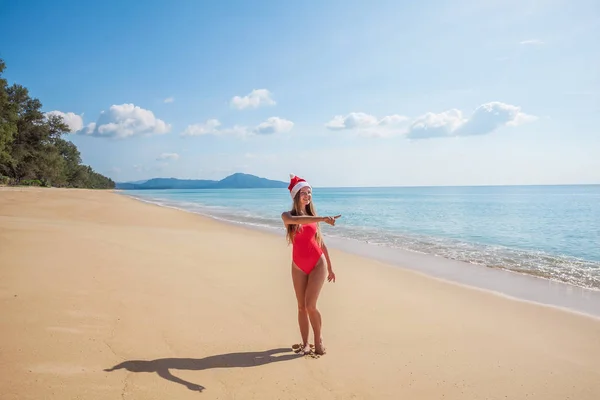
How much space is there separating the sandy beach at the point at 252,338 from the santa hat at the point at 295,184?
1932mm

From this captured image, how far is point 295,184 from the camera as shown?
410cm

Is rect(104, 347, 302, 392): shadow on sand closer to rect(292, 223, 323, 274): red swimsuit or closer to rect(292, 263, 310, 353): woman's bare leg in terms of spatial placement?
rect(292, 263, 310, 353): woman's bare leg

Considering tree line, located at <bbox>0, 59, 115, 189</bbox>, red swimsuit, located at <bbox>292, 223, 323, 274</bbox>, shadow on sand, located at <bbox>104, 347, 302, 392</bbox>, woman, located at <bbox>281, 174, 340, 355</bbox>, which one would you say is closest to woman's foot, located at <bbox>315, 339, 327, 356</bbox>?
woman, located at <bbox>281, 174, 340, 355</bbox>

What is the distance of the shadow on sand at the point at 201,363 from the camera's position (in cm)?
335

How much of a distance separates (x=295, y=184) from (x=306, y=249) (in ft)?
2.55

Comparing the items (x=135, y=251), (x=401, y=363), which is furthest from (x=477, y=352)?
(x=135, y=251)

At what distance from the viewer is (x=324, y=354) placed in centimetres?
411

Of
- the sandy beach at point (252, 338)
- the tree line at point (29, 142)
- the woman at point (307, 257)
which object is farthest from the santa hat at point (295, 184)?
the tree line at point (29, 142)

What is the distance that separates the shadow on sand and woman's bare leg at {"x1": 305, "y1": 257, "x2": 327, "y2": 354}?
28 centimetres

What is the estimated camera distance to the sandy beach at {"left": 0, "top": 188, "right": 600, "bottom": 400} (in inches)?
130

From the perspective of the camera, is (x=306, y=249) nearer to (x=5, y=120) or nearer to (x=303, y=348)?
(x=303, y=348)

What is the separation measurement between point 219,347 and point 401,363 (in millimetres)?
2143

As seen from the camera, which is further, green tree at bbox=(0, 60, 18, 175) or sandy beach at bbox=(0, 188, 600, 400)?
green tree at bbox=(0, 60, 18, 175)

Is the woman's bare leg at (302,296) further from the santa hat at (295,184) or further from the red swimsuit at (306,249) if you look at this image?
the santa hat at (295,184)
